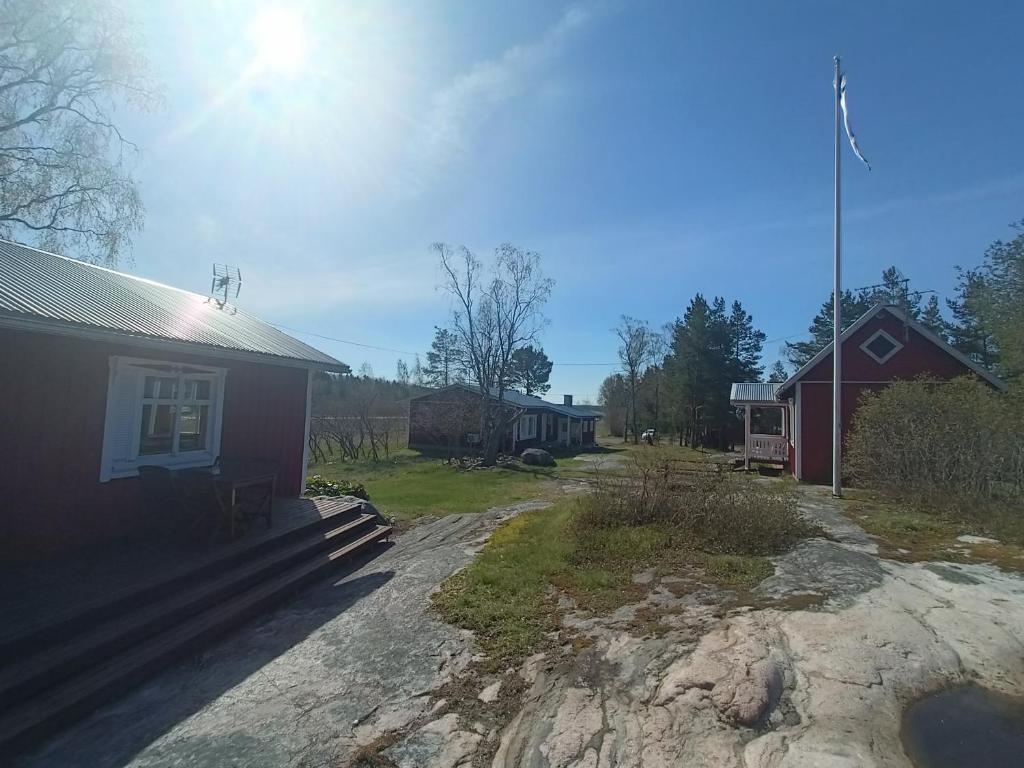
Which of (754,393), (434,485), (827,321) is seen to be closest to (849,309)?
(827,321)

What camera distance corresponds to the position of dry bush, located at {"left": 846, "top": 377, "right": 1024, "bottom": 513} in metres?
7.47

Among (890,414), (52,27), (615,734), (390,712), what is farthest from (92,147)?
(890,414)

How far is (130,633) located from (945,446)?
10832 mm

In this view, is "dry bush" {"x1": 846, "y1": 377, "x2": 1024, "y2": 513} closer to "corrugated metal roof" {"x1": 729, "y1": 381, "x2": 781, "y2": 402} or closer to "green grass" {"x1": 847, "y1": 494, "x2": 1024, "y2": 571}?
"green grass" {"x1": 847, "y1": 494, "x2": 1024, "y2": 571}

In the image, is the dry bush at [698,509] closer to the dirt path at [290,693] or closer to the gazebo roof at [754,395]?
the dirt path at [290,693]

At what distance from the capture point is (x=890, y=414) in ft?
30.7

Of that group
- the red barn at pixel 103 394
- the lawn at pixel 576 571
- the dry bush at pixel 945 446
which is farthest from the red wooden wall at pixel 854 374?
the red barn at pixel 103 394

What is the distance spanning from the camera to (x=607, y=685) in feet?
10.8

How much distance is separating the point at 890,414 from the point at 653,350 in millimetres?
31908

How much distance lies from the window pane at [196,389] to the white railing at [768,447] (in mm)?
17840

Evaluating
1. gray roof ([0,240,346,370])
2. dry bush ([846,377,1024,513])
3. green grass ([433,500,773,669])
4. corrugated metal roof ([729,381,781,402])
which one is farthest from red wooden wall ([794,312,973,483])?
gray roof ([0,240,346,370])

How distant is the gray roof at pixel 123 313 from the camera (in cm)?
464

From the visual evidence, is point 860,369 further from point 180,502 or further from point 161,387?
point 161,387

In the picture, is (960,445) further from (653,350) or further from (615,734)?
(653,350)
